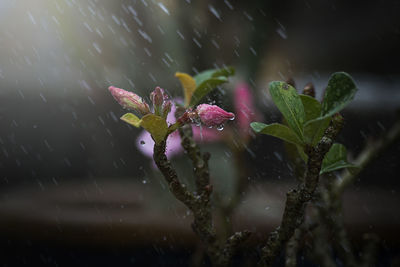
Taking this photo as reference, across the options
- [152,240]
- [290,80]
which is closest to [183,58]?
[152,240]

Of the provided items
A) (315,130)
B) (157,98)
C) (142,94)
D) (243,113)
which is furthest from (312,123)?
(142,94)

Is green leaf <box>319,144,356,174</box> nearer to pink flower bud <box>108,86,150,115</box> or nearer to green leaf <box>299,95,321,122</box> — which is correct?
green leaf <box>299,95,321,122</box>

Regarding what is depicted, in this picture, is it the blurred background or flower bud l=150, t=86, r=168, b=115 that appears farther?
the blurred background

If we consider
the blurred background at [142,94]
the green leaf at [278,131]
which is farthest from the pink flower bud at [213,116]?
the blurred background at [142,94]

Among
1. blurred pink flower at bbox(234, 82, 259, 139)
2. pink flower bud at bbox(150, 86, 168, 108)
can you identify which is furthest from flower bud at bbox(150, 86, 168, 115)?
blurred pink flower at bbox(234, 82, 259, 139)

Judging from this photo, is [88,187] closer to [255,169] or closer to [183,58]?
[183,58]

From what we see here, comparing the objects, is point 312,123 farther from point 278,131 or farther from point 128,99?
point 128,99

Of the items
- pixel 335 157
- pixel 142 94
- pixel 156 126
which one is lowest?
pixel 142 94
